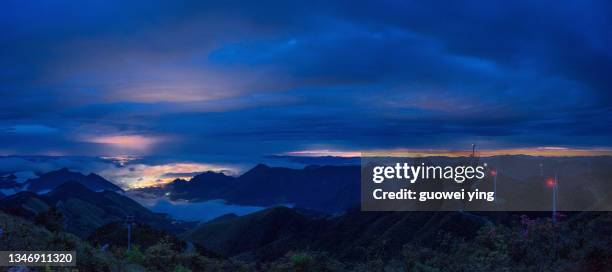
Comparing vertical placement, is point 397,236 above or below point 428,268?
below

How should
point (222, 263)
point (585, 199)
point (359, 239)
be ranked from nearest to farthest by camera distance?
1. point (222, 263)
2. point (359, 239)
3. point (585, 199)

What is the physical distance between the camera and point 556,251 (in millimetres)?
18266

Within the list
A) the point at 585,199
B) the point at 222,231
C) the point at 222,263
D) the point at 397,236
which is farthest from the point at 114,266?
the point at 222,231

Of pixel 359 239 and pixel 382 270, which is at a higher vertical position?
pixel 382 270

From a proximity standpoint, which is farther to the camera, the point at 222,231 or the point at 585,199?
the point at 222,231

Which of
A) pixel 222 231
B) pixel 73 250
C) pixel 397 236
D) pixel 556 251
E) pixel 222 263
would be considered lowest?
pixel 222 231

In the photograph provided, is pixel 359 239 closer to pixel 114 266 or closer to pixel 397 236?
pixel 397 236

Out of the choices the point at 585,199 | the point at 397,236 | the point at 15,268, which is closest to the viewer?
the point at 15,268

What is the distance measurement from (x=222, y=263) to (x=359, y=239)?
301ft

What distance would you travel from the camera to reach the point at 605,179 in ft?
440

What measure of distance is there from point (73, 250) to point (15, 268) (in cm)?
321

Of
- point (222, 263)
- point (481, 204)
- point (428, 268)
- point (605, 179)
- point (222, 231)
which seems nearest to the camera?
point (428, 268)

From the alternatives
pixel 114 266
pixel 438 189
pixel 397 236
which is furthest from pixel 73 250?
pixel 438 189

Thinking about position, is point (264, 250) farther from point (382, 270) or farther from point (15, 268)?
point (15, 268)
